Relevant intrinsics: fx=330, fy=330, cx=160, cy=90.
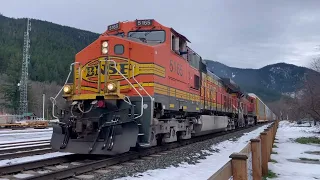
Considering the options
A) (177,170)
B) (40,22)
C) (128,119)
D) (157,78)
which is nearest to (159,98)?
(157,78)

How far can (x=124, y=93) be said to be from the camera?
922 cm

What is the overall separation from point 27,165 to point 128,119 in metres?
2.57

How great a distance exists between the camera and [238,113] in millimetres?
27109

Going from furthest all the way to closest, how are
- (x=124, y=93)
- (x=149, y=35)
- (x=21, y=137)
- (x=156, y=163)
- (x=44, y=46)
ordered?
1. (x=44, y=46)
2. (x=21, y=137)
3. (x=149, y=35)
4. (x=124, y=93)
5. (x=156, y=163)

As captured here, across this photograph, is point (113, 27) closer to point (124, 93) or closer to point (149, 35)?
point (149, 35)

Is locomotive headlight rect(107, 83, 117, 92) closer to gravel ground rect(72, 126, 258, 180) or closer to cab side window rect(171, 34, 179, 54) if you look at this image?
gravel ground rect(72, 126, 258, 180)

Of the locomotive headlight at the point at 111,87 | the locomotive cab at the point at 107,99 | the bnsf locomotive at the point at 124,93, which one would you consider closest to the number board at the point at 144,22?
the bnsf locomotive at the point at 124,93

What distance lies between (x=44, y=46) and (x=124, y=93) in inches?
4353

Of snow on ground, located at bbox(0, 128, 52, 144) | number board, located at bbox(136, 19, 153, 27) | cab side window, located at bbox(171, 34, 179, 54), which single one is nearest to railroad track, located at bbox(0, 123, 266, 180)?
cab side window, located at bbox(171, 34, 179, 54)

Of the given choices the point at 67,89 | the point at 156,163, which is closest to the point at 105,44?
the point at 67,89

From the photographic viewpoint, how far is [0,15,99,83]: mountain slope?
95375 mm

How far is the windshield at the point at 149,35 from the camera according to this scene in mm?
10508

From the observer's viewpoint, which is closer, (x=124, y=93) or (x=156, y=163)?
(x=156, y=163)

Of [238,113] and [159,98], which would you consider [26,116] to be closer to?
[238,113]
